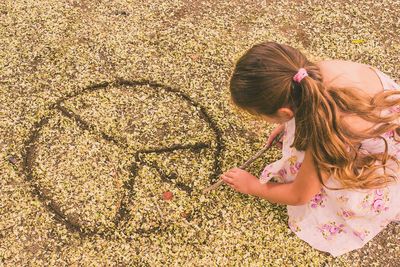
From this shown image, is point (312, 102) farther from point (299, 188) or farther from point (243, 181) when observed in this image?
point (243, 181)

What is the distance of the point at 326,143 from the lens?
2.76 m

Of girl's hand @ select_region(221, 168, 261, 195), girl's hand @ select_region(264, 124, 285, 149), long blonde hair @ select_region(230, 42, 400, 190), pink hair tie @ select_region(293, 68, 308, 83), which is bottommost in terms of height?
girl's hand @ select_region(221, 168, 261, 195)

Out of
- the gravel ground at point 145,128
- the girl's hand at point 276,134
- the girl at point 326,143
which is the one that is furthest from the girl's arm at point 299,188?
the girl's hand at point 276,134

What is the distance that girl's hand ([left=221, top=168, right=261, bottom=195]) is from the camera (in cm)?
358

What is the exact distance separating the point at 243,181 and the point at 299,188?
54 centimetres

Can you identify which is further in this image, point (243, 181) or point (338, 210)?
point (243, 181)

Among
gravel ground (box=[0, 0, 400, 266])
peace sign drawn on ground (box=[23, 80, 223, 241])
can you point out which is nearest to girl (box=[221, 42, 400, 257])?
gravel ground (box=[0, 0, 400, 266])

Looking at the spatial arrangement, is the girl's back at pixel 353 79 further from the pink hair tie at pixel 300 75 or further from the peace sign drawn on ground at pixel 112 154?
the peace sign drawn on ground at pixel 112 154

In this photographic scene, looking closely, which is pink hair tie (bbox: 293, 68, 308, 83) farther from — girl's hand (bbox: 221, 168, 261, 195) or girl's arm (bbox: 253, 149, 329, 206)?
girl's hand (bbox: 221, 168, 261, 195)

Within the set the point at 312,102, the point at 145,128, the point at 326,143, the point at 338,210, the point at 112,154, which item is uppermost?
the point at 312,102

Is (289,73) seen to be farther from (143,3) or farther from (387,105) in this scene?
(143,3)

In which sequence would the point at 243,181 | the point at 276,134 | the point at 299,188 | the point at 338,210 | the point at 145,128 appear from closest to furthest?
the point at 299,188, the point at 338,210, the point at 243,181, the point at 276,134, the point at 145,128

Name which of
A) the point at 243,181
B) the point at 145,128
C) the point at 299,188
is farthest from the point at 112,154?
the point at 299,188

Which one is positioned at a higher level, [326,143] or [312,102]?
[312,102]
